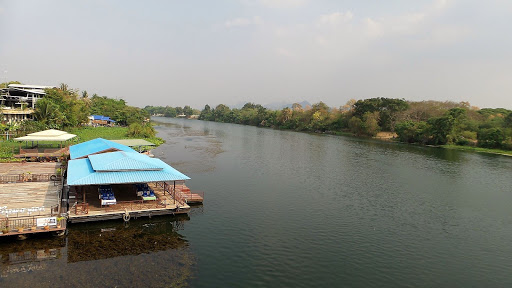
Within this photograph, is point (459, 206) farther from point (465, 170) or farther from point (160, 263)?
point (160, 263)

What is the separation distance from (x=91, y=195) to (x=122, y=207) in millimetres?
4661

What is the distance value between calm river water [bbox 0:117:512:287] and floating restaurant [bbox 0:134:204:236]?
1.08 m

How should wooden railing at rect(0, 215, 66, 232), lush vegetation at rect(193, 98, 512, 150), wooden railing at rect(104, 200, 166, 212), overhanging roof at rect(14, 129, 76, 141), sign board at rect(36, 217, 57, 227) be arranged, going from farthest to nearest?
lush vegetation at rect(193, 98, 512, 150), overhanging roof at rect(14, 129, 76, 141), wooden railing at rect(104, 200, 166, 212), sign board at rect(36, 217, 57, 227), wooden railing at rect(0, 215, 66, 232)

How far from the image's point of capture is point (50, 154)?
41.3m

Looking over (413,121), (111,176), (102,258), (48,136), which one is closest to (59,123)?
(48,136)

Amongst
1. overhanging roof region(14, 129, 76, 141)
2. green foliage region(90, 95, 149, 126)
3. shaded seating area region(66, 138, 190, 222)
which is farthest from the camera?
green foliage region(90, 95, 149, 126)

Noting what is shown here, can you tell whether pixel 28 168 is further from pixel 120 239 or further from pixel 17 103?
pixel 17 103

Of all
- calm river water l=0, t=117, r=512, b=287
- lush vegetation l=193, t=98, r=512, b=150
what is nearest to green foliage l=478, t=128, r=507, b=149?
lush vegetation l=193, t=98, r=512, b=150

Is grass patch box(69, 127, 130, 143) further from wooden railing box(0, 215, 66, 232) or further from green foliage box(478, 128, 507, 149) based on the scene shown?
green foliage box(478, 128, 507, 149)

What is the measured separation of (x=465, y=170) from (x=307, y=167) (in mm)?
28907

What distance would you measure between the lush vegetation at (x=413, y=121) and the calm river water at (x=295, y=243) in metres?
58.8

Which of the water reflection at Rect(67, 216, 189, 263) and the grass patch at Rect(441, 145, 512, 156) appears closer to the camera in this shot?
the water reflection at Rect(67, 216, 189, 263)

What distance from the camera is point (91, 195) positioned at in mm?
26875

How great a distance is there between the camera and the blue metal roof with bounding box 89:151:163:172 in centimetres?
2578
